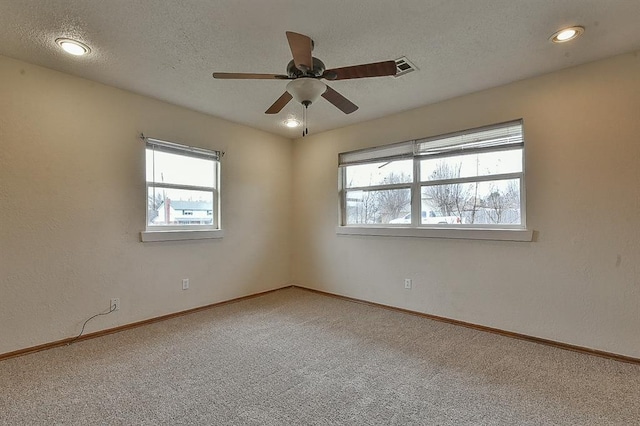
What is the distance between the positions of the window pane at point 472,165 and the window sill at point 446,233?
24.4 inches

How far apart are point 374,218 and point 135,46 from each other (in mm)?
3188

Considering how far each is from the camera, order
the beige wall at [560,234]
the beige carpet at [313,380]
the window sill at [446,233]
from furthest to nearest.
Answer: the window sill at [446,233] < the beige wall at [560,234] < the beige carpet at [313,380]

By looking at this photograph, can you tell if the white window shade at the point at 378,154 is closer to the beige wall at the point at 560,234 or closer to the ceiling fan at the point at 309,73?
the beige wall at the point at 560,234

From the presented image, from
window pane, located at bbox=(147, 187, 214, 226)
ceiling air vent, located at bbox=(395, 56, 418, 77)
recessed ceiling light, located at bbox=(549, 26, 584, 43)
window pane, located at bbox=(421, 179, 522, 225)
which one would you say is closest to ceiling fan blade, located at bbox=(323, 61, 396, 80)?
ceiling air vent, located at bbox=(395, 56, 418, 77)

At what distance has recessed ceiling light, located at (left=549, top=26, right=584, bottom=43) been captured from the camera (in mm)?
2152

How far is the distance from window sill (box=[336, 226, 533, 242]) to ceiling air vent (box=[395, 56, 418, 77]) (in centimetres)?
175

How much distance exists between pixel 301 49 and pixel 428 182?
245 centimetres

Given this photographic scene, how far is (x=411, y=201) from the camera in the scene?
3.83m

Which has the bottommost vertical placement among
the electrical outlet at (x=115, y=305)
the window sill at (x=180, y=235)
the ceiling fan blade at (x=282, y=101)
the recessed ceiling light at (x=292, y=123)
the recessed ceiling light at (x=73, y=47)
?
the electrical outlet at (x=115, y=305)

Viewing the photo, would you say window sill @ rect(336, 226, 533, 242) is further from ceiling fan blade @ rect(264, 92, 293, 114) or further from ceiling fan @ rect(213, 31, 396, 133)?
ceiling fan blade @ rect(264, 92, 293, 114)

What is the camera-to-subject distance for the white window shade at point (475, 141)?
309cm

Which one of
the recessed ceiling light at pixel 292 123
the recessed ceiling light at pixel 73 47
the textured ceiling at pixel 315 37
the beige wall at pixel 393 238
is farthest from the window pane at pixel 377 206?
the recessed ceiling light at pixel 73 47

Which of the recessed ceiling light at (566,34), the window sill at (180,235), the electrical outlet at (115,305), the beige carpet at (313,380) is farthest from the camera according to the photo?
the window sill at (180,235)

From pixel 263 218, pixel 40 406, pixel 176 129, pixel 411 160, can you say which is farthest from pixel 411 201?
pixel 40 406
